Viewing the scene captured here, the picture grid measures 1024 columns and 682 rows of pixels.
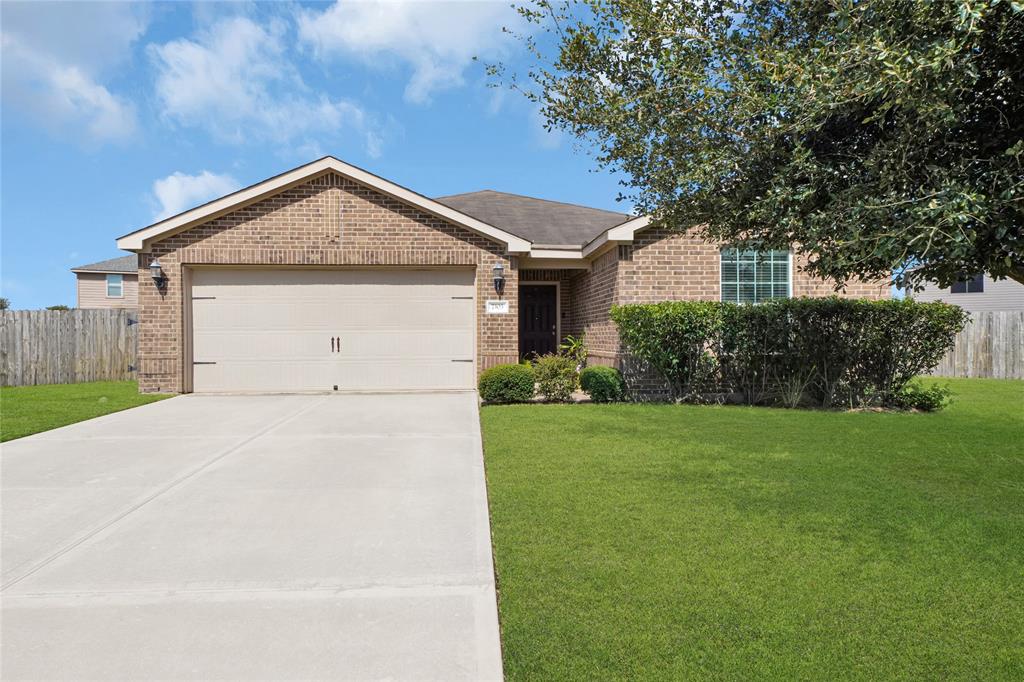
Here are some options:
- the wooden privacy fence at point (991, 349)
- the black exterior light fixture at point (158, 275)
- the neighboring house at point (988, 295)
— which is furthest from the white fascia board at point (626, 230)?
the neighboring house at point (988, 295)

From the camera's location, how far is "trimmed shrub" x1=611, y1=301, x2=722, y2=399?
10281 mm

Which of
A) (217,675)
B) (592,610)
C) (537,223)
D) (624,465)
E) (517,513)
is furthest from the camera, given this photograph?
(537,223)

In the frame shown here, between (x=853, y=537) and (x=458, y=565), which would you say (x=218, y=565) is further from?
(x=853, y=537)

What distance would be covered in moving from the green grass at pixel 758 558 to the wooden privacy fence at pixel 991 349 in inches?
461

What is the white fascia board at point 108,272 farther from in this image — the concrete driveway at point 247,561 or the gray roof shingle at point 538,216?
the concrete driveway at point 247,561

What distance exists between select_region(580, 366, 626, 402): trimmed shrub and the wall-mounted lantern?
2736 millimetres

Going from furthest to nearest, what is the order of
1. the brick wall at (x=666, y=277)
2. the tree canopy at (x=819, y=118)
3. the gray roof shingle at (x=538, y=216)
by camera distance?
the gray roof shingle at (x=538, y=216), the brick wall at (x=666, y=277), the tree canopy at (x=819, y=118)

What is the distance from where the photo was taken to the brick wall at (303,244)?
39.6ft

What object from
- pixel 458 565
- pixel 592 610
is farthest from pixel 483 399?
pixel 592 610

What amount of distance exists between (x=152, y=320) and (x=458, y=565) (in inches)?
434

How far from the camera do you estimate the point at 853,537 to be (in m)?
4.02

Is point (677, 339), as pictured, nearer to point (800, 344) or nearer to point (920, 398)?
point (800, 344)

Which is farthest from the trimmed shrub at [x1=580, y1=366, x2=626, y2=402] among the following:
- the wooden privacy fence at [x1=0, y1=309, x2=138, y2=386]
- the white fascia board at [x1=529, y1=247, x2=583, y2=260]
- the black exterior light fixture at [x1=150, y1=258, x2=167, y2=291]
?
the wooden privacy fence at [x1=0, y1=309, x2=138, y2=386]

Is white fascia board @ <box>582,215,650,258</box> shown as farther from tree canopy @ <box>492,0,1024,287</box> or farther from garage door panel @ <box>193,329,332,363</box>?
garage door panel @ <box>193,329,332,363</box>
